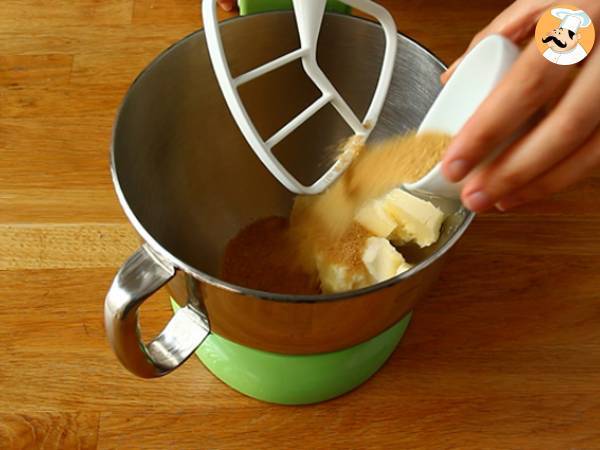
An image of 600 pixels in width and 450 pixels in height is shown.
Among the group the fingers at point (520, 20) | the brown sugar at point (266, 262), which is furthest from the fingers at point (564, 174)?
the brown sugar at point (266, 262)

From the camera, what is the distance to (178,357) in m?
0.56

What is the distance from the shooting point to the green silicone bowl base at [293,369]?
2.00 feet

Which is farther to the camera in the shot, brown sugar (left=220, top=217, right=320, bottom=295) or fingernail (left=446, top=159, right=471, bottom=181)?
brown sugar (left=220, top=217, right=320, bottom=295)

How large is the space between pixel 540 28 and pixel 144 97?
0.33 meters

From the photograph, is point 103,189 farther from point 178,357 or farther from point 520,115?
point 520,115

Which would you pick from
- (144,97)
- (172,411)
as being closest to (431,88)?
(144,97)

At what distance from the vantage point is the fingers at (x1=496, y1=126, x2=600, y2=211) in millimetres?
486

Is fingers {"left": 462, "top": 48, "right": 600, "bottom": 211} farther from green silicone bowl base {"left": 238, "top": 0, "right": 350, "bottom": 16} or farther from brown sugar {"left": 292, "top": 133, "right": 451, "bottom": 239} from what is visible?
green silicone bowl base {"left": 238, "top": 0, "right": 350, "bottom": 16}

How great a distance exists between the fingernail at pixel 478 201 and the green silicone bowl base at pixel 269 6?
299 millimetres

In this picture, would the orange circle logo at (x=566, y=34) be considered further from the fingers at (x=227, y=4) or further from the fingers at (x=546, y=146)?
the fingers at (x=227, y=4)

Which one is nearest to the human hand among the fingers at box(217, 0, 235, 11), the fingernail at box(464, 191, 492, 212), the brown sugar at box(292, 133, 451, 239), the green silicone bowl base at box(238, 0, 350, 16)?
the fingernail at box(464, 191, 492, 212)

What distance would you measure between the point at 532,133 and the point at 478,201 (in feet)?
0.19

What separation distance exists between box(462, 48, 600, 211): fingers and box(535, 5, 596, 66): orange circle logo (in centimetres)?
2

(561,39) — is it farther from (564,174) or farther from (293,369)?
(293,369)
